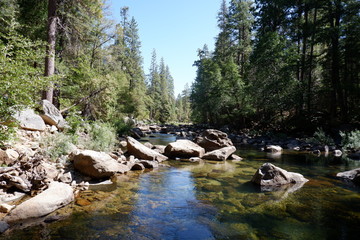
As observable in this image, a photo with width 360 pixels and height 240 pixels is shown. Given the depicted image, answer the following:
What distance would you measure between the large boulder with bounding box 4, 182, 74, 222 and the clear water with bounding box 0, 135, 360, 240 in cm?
26

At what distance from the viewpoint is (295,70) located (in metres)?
20.8

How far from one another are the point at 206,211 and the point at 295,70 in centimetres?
1965

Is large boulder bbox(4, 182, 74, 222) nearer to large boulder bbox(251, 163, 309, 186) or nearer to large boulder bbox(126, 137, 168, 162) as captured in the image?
large boulder bbox(126, 137, 168, 162)

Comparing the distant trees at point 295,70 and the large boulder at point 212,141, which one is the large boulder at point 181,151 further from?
the distant trees at point 295,70

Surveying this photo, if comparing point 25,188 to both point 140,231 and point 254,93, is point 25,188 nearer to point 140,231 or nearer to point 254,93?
point 140,231

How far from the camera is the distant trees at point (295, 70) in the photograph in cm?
1859

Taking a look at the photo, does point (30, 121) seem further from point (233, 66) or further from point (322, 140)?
Result: point (233, 66)

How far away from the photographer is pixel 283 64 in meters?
22.1

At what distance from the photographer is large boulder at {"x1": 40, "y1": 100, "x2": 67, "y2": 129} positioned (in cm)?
963

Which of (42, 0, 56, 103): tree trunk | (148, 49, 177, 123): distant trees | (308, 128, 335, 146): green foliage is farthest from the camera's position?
(148, 49, 177, 123): distant trees

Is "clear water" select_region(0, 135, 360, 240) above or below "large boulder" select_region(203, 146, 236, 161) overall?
below

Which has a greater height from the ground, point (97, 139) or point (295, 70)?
point (295, 70)

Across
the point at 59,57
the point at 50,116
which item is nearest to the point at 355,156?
the point at 50,116

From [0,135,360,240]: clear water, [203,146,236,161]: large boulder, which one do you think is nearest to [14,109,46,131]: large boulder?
[0,135,360,240]: clear water
